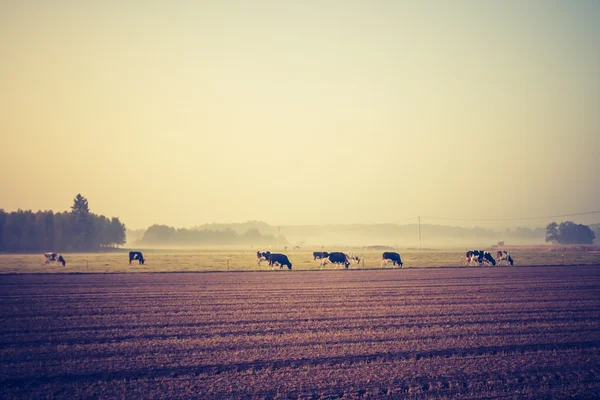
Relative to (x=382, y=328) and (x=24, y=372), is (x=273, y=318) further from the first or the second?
(x=24, y=372)

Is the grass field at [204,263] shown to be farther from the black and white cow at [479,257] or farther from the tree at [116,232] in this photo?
the tree at [116,232]

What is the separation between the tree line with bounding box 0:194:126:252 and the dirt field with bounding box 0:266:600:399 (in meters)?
94.6

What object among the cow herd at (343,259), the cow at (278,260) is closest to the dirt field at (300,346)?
the cow at (278,260)

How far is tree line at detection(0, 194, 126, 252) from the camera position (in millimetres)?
99863

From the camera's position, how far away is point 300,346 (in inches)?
459

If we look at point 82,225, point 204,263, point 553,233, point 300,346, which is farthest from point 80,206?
point 553,233

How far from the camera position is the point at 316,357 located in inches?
419

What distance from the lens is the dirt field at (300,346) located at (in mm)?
8734

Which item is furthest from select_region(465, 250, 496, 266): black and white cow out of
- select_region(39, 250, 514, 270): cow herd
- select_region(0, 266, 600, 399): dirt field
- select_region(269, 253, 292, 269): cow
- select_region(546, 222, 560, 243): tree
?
select_region(546, 222, 560, 243): tree

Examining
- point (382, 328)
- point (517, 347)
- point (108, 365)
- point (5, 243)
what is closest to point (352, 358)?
point (382, 328)

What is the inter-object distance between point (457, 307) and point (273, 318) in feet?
27.1

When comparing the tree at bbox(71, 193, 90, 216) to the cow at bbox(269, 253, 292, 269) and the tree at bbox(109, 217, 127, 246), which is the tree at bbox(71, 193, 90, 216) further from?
the cow at bbox(269, 253, 292, 269)

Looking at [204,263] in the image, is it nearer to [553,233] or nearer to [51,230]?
[51,230]

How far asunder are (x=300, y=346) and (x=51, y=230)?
369ft
